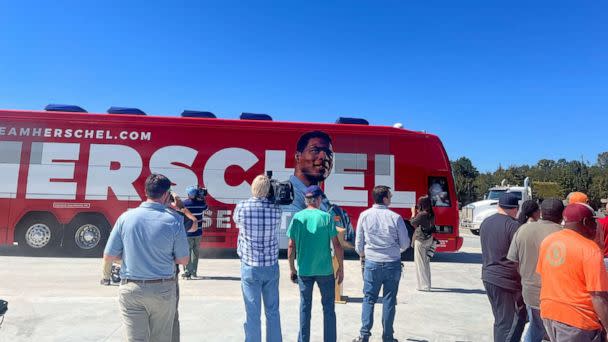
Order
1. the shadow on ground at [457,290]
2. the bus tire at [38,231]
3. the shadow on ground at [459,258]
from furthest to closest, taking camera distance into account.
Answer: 1. the shadow on ground at [459,258]
2. the bus tire at [38,231]
3. the shadow on ground at [457,290]

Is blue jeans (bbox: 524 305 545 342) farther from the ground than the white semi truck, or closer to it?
closer to it

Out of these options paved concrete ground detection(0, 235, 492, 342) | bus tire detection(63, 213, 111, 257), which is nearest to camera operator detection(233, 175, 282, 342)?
paved concrete ground detection(0, 235, 492, 342)

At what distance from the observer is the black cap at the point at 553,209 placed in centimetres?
376

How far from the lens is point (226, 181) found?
11.0 meters

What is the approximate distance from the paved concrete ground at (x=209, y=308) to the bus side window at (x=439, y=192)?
7.73ft

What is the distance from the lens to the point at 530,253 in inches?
145

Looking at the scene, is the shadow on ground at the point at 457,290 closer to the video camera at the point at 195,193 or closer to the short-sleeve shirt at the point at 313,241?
the short-sleeve shirt at the point at 313,241

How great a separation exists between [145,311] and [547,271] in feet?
10.6

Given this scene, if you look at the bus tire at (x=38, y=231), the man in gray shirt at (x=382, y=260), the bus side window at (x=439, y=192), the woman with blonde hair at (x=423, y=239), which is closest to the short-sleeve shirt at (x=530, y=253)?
the man in gray shirt at (x=382, y=260)

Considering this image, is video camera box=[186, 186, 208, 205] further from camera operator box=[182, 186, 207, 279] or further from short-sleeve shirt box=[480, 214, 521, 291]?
short-sleeve shirt box=[480, 214, 521, 291]

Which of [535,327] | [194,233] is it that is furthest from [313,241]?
[194,233]

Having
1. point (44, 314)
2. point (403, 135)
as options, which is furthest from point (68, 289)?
point (403, 135)

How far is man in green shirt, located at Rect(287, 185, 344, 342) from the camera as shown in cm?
433

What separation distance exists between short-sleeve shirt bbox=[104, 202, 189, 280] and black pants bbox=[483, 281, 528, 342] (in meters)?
3.26
